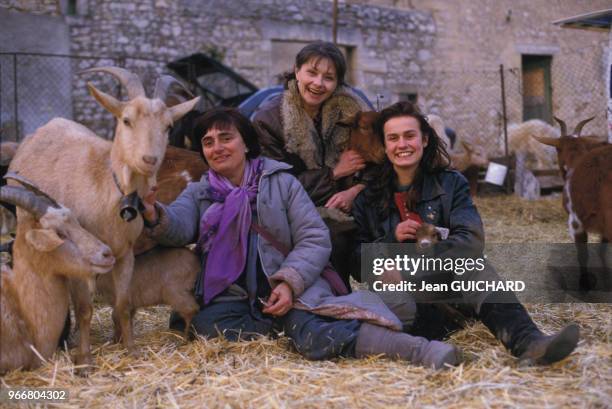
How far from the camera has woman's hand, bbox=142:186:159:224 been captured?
3.54 m

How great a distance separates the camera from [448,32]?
16344mm

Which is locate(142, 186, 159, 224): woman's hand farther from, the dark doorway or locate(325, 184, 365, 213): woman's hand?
the dark doorway

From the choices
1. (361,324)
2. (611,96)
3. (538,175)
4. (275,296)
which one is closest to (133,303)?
(275,296)

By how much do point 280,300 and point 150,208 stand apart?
0.87m

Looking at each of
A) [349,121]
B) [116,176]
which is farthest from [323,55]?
[116,176]

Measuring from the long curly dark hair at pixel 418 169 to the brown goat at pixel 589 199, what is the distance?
1.65m

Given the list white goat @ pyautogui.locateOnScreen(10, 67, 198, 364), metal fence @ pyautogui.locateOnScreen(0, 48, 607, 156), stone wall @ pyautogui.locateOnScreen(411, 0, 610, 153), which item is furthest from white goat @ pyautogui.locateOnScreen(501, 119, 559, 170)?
white goat @ pyautogui.locateOnScreen(10, 67, 198, 364)

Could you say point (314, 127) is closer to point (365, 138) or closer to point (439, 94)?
point (365, 138)

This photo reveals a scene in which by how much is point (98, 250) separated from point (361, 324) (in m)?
1.42

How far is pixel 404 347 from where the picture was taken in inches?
131

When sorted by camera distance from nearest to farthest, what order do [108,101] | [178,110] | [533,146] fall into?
[108,101], [178,110], [533,146]

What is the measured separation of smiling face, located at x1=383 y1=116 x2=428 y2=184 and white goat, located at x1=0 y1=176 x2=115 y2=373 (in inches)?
68.3

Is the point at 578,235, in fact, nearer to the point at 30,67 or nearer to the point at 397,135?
the point at 397,135

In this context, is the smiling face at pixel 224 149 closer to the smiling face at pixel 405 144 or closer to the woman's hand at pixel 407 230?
the smiling face at pixel 405 144
